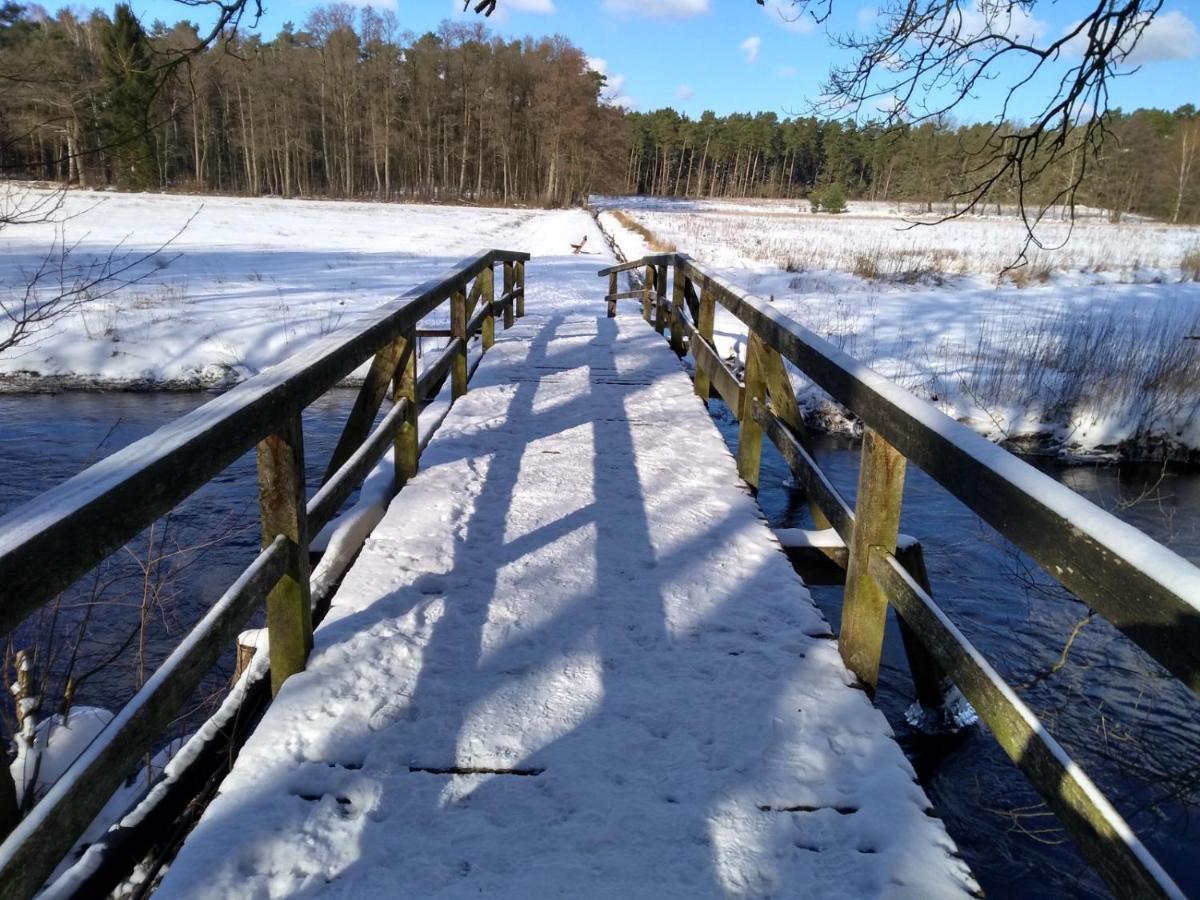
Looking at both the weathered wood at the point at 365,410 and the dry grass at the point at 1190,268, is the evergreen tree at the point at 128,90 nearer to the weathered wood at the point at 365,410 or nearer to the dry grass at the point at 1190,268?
the weathered wood at the point at 365,410

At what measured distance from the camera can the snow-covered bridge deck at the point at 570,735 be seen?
1867mm

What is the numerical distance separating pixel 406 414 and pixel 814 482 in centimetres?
207

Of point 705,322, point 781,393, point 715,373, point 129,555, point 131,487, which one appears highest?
point 131,487

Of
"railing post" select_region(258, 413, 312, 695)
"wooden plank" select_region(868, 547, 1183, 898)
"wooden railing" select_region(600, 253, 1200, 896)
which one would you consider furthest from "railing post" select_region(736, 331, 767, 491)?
"railing post" select_region(258, 413, 312, 695)

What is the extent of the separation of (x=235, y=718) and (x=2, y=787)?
1162mm

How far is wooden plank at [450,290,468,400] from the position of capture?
621cm

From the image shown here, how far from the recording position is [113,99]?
430cm

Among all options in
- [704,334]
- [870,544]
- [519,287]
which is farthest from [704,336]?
[519,287]

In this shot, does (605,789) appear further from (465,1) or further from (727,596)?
(465,1)

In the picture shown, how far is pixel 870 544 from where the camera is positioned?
8.52 ft

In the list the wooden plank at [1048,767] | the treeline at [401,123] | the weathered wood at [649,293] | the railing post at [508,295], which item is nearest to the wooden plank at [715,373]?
the wooden plank at [1048,767]

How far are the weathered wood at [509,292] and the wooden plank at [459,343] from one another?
12.8 ft

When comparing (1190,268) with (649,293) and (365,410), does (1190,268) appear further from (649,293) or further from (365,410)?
(365,410)

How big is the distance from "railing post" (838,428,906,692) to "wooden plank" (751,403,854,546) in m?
0.13
